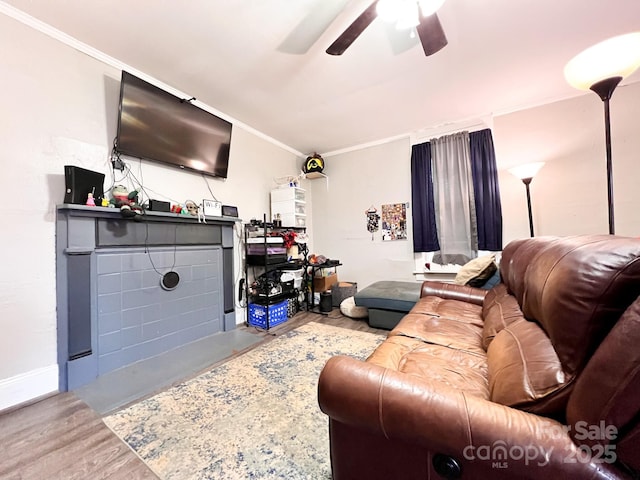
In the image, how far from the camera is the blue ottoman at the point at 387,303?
8.86 ft

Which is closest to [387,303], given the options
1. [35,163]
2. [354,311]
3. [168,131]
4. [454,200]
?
[354,311]

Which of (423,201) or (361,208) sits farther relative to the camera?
(361,208)

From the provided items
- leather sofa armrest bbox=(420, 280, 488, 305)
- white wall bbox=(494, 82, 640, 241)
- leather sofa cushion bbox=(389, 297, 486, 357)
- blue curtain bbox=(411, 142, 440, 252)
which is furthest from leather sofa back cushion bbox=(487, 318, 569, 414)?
white wall bbox=(494, 82, 640, 241)

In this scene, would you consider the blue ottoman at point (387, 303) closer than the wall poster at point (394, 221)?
Yes

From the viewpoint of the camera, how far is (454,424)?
664 millimetres

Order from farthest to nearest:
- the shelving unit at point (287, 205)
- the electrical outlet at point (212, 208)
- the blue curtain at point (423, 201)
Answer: the shelving unit at point (287, 205), the blue curtain at point (423, 201), the electrical outlet at point (212, 208)

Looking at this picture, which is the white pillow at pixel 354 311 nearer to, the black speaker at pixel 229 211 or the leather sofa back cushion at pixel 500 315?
the leather sofa back cushion at pixel 500 315

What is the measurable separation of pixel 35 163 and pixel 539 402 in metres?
Answer: 2.89

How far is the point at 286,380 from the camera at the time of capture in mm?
1789

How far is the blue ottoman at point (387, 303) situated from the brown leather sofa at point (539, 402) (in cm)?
171

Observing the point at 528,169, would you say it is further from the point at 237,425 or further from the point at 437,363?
the point at 237,425

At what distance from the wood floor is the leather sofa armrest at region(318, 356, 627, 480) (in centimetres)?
103

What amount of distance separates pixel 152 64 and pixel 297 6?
139cm

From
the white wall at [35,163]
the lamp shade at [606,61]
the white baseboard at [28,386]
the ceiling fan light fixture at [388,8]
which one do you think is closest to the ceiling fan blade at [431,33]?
the ceiling fan light fixture at [388,8]
